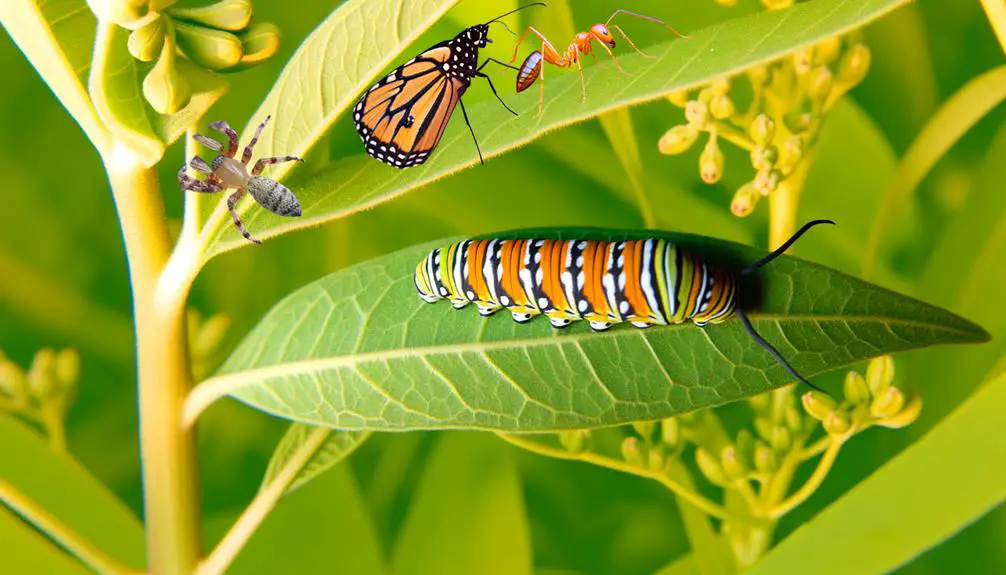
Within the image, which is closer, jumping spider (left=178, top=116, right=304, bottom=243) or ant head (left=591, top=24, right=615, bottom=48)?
jumping spider (left=178, top=116, right=304, bottom=243)

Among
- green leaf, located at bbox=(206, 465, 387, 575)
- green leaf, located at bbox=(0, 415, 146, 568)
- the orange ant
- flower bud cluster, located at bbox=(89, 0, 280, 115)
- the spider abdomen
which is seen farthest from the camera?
green leaf, located at bbox=(206, 465, 387, 575)

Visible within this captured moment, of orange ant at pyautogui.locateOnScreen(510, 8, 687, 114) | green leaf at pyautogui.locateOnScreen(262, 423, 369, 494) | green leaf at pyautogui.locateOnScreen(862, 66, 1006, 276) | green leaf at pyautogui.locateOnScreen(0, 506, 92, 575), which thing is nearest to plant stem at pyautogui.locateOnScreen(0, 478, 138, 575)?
green leaf at pyautogui.locateOnScreen(0, 506, 92, 575)

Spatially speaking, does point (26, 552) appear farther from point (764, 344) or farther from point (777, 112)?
point (777, 112)

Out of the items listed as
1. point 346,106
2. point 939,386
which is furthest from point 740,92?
point 346,106

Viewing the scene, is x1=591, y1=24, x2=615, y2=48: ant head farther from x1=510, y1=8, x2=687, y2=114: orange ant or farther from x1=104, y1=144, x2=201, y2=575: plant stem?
x1=104, y1=144, x2=201, y2=575: plant stem

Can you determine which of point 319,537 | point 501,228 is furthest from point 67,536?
point 501,228

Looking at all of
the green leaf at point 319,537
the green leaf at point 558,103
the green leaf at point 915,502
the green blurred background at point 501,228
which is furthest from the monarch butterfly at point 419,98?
the green leaf at point 319,537

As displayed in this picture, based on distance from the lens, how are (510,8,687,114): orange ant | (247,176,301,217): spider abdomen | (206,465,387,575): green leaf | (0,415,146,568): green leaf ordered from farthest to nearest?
(206,465,387,575): green leaf, (0,415,146,568): green leaf, (510,8,687,114): orange ant, (247,176,301,217): spider abdomen

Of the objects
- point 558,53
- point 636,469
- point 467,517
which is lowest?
point 467,517
